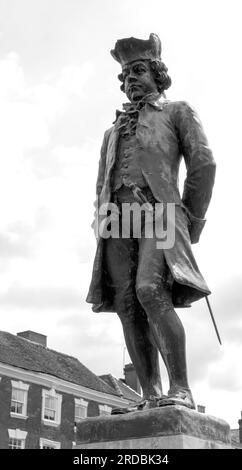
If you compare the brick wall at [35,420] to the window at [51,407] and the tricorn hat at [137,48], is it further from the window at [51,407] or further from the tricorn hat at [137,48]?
the tricorn hat at [137,48]

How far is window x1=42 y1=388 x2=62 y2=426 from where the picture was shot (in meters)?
37.8

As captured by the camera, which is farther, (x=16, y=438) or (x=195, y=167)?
(x=16, y=438)

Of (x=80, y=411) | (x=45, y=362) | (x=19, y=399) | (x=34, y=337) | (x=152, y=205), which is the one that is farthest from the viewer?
(x=34, y=337)

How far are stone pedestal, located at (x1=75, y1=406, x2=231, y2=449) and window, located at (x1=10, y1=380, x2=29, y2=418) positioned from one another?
3214cm

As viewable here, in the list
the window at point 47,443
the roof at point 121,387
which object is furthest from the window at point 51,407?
the roof at point 121,387

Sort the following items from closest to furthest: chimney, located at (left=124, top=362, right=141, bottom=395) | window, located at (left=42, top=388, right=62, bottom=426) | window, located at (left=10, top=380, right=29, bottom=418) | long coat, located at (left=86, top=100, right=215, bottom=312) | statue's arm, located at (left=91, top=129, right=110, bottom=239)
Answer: long coat, located at (left=86, top=100, right=215, bottom=312)
statue's arm, located at (left=91, top=129, right=110, bottom=239)
window, located at (left=10, top=380, right=29, bottom=418)
window, located at (left=42, top=388, right=62, bottom=426)
chimney, located at (left=124, top=362, right=141, bottom=395)

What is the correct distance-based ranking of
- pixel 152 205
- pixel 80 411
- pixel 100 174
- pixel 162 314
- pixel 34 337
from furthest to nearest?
A: 1. pixel 34 337
2. pixel 80 411
3. pixel 100 174
4. pixel 152 205
5. pixel 162 314

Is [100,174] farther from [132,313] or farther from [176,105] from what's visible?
[132,313]

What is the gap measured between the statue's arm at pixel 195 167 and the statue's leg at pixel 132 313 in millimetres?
532

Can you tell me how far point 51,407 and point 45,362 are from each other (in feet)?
10.1

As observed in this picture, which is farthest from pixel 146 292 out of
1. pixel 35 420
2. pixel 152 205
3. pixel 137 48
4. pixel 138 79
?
pixel 35 420

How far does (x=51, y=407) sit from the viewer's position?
1506 inches

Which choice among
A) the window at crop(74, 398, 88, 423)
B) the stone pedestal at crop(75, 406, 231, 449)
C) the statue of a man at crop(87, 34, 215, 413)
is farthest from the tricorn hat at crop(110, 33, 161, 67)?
the window at crop(74, 398, 88, 423)

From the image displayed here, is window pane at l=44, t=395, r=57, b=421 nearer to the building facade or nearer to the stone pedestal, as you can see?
the building facade
